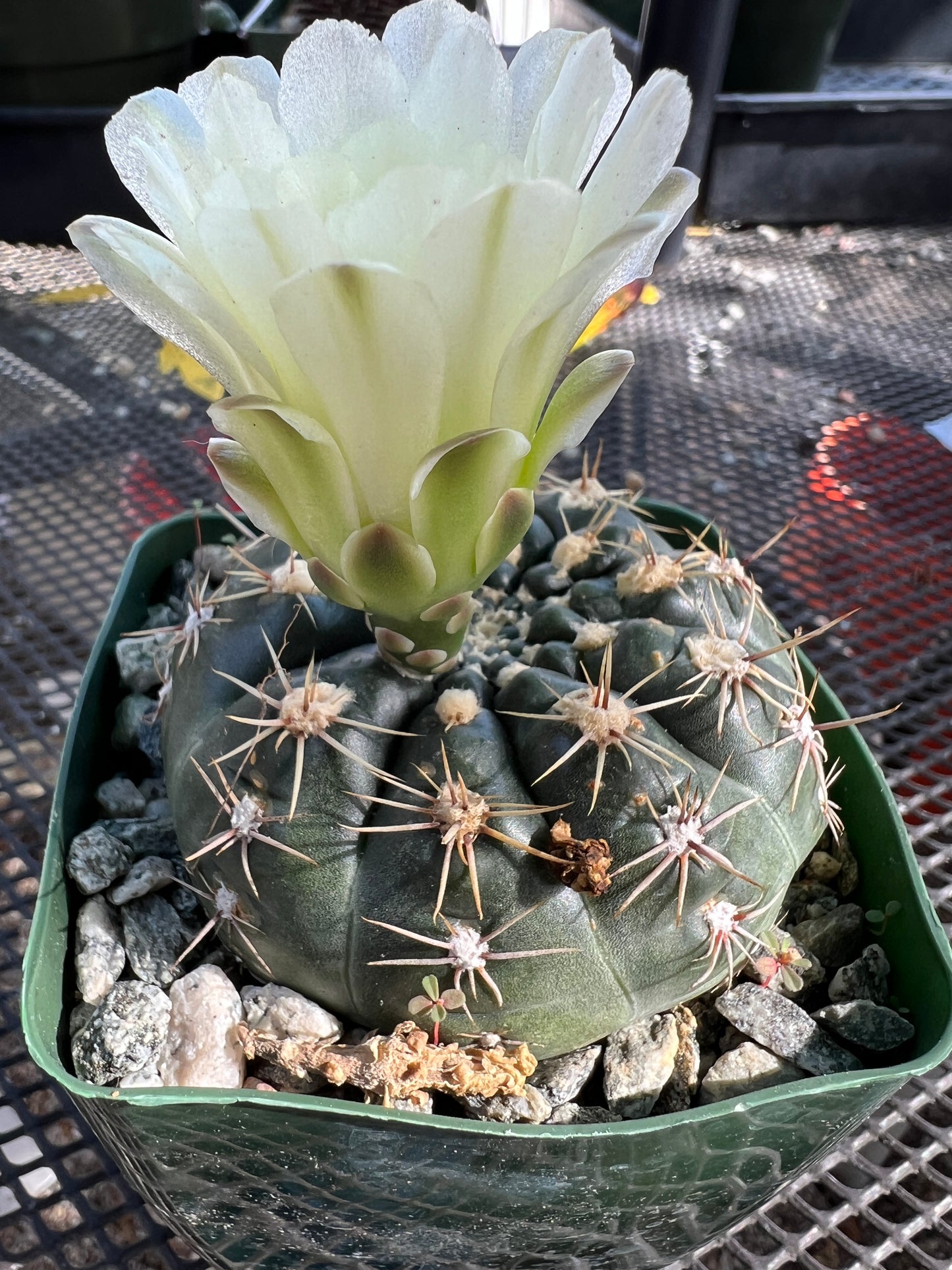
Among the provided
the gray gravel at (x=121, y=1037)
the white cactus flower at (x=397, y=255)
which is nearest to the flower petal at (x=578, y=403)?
the white cactus flower at (x=397, y=255)

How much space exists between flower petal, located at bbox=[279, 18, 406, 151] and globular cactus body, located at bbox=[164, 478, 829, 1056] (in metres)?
0.22

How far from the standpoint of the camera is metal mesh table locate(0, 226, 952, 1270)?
1.78 ft

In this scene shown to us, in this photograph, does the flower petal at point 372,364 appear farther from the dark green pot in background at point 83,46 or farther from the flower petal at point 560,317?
the dark green pot in background at point 83,46

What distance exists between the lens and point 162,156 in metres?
0.33

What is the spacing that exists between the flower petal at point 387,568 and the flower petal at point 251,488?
28 mm

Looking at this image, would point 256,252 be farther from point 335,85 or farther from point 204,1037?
point 204,1037

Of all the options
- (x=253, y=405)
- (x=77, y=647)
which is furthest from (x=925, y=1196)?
(x=77, y=647)

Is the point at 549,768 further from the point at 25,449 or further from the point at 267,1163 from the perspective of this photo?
the point at 25,449

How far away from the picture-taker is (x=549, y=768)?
432 millimetres

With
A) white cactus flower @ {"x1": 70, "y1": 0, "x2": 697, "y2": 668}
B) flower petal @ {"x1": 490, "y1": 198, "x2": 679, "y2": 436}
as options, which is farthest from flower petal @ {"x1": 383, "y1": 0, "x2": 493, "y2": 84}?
flower petal @ {"x1": 490, "y1": 198, "x2": 679, "y2": 436}

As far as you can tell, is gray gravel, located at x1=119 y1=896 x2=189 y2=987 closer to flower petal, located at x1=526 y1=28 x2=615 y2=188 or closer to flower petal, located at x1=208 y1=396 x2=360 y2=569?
flower petal, located at x1=208 y1=396 x2=360 y2=569

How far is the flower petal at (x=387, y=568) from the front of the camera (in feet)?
1.23

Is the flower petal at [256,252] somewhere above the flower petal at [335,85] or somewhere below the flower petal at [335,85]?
below

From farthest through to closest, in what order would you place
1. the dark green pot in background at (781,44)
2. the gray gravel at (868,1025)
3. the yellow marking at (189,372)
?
the dark green pot in background at (781,44), the yellow marking at (189,372), the gray gravel at (868,1025)
